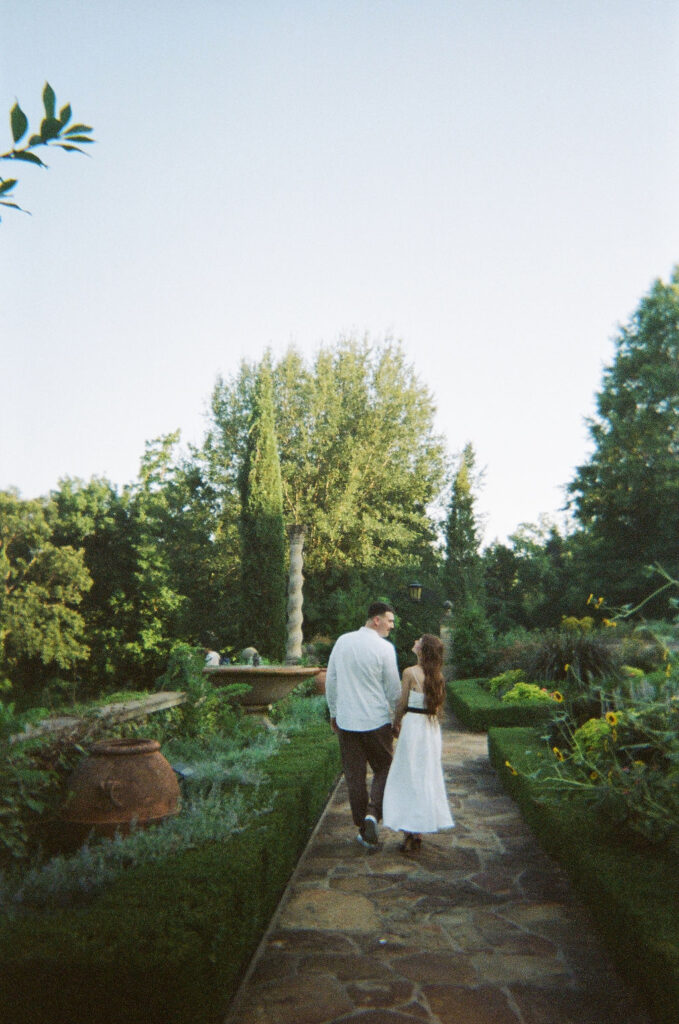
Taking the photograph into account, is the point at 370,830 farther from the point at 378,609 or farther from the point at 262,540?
the point at 262,540

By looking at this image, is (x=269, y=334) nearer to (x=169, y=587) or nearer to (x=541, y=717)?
(x=169, y=587)

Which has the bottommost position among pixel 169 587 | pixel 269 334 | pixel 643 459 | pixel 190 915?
pixel 190 915

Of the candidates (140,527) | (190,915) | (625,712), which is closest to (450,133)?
(625,712)

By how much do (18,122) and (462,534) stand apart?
27367 millimetres

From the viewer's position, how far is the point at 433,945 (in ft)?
13.4

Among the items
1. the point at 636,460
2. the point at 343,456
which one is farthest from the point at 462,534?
the point at 636,460

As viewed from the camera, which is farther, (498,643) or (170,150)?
(498,643)

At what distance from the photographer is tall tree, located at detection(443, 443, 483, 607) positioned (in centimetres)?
2591

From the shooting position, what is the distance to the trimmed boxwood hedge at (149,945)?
8.55 feet

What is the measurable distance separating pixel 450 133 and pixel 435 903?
5.04 m

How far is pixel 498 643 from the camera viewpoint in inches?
787

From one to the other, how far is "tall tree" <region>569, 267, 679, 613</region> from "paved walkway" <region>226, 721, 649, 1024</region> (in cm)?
2276

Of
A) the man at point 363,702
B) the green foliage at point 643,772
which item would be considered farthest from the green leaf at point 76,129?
the man at point 363,702

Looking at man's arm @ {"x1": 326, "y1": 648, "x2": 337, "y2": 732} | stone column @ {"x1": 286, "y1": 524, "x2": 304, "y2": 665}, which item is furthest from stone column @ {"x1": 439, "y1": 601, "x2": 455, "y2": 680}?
man's arm @ {"x1": 326, "y1": 648, "x2": 337, "y2": 732}
